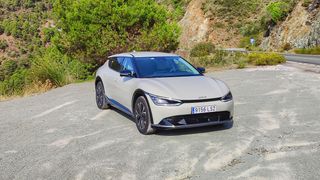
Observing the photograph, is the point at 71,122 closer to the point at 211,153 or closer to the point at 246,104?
the point at 211,153

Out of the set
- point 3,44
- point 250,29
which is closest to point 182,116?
point 250,29

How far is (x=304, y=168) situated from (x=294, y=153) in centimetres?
67

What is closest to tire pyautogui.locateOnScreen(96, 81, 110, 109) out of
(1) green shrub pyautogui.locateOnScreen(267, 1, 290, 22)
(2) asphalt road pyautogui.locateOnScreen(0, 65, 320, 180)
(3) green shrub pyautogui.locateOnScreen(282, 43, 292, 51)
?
(2) asphalt road pyautogui.locateOnScreen(0, 65, 320, 180)

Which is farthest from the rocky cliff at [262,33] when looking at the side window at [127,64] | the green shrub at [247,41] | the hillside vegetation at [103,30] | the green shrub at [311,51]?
the side window at [127,64]

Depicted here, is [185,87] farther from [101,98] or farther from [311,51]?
[311,51]

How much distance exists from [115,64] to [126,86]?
138 cm

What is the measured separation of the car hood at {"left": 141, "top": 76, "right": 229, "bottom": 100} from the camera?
6.76 metres

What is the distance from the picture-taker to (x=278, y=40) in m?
49.2

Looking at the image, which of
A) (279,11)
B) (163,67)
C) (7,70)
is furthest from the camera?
(7,70)

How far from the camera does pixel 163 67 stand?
8070 millimetres

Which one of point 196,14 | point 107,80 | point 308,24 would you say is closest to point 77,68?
point 107,80

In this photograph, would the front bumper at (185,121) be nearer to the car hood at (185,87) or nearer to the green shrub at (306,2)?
the car hood at (185,87)

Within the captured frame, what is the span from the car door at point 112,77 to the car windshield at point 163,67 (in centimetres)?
71

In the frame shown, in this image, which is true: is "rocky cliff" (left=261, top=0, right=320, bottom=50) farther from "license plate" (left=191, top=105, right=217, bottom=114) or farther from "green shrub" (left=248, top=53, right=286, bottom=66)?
"license plate" (left=191, top=105, right=217, bottom=114)
